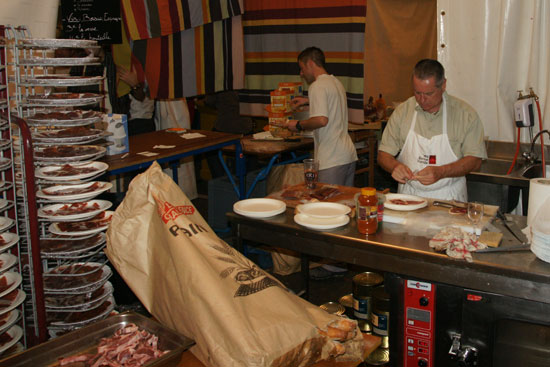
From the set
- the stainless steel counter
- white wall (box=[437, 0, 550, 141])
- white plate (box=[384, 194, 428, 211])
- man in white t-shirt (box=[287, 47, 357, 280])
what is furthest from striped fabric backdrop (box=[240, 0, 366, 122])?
the stainless steel counter

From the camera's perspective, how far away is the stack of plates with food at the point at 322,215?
3.10 metres

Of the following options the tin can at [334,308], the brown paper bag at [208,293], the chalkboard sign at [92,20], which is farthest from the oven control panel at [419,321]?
the chalkboard sign at [92,20]

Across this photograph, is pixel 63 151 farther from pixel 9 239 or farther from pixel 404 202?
pixel 404 202

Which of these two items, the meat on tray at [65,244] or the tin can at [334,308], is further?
the tin can at [334,308]

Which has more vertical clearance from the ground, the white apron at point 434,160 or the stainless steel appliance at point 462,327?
the white apron at point 434,160

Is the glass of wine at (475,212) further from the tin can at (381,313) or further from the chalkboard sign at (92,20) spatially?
the chalkboard sign at (92,20)

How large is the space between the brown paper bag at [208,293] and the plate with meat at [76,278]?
2.32ft

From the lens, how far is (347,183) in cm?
548

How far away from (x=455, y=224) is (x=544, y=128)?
69.7 inches

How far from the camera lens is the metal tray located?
5.96ft

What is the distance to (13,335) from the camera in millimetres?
2449

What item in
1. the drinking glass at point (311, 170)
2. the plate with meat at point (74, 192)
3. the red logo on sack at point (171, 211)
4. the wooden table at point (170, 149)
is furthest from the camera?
the wooden table at point (170, 149)

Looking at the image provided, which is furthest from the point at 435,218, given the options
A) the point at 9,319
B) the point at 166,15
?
the point at 166,15

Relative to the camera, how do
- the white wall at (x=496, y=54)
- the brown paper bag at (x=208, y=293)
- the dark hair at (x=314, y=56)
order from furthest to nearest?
the dark hair at (x=314, y=56) → the white wall at (x=496, y=54) → the brown paper bag at (x=208, y=293)
